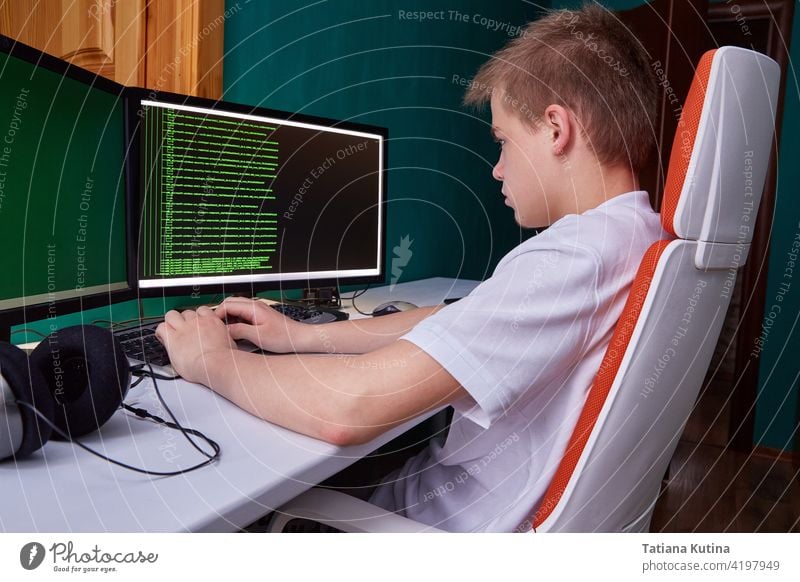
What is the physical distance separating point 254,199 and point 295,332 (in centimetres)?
31

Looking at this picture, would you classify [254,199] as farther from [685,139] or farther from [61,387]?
[685,139]

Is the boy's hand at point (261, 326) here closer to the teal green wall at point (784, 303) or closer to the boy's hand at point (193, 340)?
the boy's hand at point (193, 340)

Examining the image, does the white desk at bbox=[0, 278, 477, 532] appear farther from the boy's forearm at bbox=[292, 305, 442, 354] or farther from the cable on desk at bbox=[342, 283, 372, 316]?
the cable on desk at bbox=[342, 283, 372, 316]

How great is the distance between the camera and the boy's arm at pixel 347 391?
587 mm

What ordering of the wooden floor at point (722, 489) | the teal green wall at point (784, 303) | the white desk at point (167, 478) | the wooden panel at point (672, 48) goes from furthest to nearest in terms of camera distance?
the teal green wall at point (784, 303)
the wooden panel at point (672, 48)
the wooden floor at point (722, 489)
the white desk at point (167, 478)

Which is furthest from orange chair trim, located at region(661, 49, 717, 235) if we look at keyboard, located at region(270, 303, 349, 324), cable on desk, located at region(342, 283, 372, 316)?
cable on desk, located at region(342, 283, 372, 316)

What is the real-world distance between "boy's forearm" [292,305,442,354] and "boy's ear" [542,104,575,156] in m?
0.40

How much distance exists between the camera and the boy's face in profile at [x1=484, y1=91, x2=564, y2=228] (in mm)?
751

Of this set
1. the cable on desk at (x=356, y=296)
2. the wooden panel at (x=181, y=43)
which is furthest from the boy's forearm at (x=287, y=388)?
the wooden panel at (x=181, y=43)

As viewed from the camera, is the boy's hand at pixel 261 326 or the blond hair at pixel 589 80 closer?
the blond hair at pixel 589 80

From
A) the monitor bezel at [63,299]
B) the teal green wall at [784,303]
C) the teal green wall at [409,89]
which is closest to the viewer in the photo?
the monitor bezel at [63,299]
